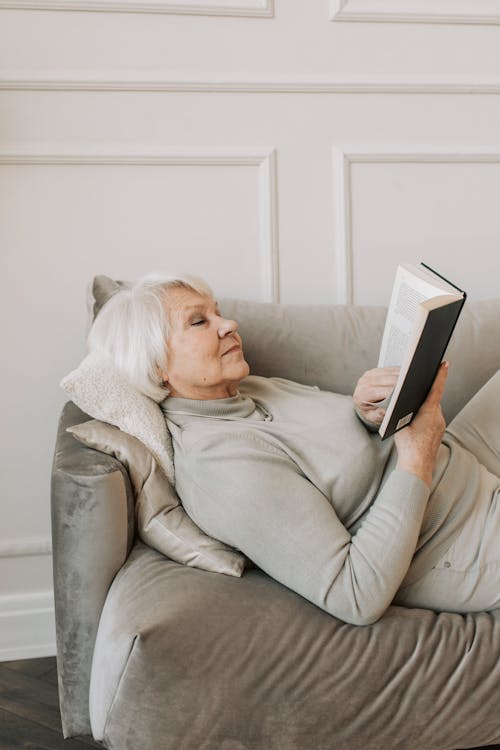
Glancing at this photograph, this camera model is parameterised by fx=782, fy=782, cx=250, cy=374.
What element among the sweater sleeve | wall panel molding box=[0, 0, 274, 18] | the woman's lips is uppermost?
wall panel molding box=[0, 0, 274, 18]

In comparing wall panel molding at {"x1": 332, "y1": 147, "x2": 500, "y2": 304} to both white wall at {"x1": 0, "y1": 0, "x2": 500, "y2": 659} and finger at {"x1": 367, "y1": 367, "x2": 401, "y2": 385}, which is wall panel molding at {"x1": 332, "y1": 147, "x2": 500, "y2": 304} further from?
finger at {"x1": 367, "y1": 367, "x2": 401, "y2": 385}

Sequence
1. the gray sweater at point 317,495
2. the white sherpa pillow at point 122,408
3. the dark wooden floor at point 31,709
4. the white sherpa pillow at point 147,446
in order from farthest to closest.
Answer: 1. the dark wooden floor at point 31,709
2. the white sherpa pillow at point 122,408
3. the white sherpa pillow at point 147,446
4. the gray sweater at point 317,495

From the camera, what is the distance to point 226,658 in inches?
44.8

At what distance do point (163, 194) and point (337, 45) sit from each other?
25.0 inches

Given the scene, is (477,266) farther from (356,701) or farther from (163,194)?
(356,701)

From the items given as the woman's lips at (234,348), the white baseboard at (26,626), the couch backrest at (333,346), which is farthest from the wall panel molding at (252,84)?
the white baseboard at (26,626)

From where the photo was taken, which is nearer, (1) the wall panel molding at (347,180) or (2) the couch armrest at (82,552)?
(2) the couch armrest at (82,552)

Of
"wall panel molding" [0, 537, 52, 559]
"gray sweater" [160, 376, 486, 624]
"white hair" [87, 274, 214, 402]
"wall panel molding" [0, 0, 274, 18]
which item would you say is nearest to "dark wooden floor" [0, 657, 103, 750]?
"wall panel molding" [0, 537, 52, 559]

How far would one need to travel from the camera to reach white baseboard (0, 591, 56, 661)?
2.05 meters

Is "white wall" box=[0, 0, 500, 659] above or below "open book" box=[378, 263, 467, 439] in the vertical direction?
above

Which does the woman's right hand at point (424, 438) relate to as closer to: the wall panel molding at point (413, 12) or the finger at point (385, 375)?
the finger at point (385, 375)

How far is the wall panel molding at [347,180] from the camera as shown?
216 cm

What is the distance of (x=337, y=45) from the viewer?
2146 millimetres

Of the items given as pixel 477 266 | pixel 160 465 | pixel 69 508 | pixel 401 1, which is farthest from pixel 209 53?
pixel 69 508
